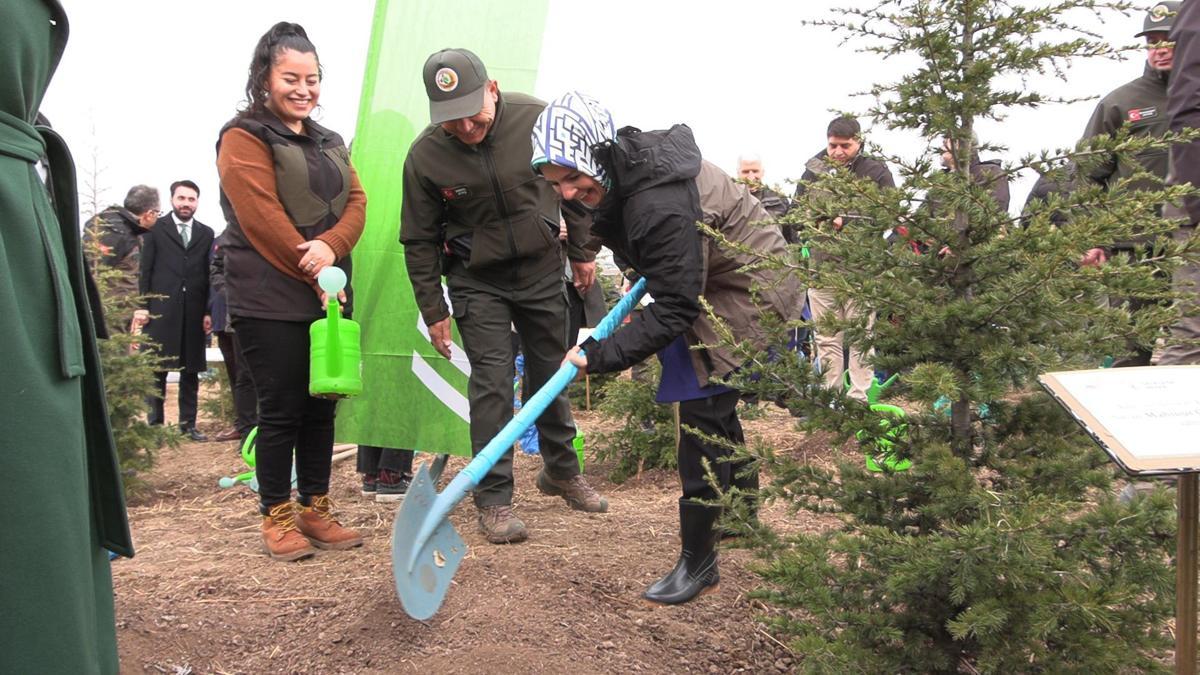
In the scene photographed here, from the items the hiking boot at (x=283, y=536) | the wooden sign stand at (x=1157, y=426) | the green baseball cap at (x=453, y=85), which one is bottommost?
the hiking boot at (x=283, y=536)

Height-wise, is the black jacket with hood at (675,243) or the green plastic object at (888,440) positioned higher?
the black jacket with hood at (675,243)

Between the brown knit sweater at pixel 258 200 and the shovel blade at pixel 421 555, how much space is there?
1037 mm

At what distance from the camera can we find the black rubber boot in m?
3.46

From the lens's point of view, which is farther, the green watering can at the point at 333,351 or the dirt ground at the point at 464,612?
the green watering can at the point at 333,351

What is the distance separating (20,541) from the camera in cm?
181

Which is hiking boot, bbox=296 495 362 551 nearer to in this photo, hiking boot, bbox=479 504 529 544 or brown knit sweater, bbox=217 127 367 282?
hiking boot, bbox=479 504 529 544

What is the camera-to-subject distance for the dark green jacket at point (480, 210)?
13.9ft

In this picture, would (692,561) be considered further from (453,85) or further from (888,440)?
(453,85)

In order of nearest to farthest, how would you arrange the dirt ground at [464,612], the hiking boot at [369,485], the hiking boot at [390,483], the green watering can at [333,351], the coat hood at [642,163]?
1. the dirt ground at [464,612]
2. the coat hood at [642,163]
3. the green watering can at [333,351]
4. the hiking boot at [390,483]
5. the hiking boot at [369,485]

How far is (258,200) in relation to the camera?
381cm

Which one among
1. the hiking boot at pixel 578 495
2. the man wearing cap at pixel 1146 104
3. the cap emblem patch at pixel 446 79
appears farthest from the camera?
the hiking boot at pixel 578 495

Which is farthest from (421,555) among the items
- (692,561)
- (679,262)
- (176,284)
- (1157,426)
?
(176,284)

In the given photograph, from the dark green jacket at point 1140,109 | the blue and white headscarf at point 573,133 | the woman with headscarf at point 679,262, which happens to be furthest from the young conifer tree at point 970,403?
the dark green jacket at point 1140,109

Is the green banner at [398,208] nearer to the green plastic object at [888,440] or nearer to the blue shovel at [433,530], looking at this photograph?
the blue shovel at [433,530]
